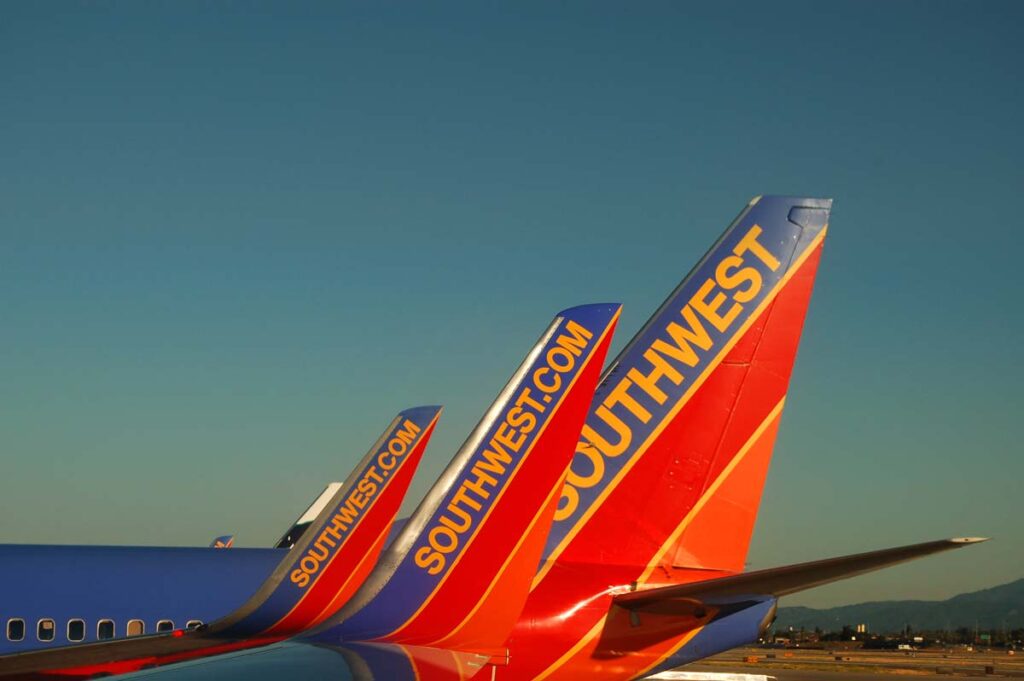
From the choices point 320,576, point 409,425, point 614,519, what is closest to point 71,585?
point 320,576

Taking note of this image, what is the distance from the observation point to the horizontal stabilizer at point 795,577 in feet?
31.2

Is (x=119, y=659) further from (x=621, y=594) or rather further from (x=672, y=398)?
(x=672, y=398)

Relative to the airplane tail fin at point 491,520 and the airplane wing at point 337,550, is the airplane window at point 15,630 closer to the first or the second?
the airplane wing at point 337,550

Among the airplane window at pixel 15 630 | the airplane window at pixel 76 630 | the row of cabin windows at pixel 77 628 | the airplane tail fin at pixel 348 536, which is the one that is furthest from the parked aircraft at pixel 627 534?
the airplane window at pixel 15 630

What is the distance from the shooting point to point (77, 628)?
1734 centimetres

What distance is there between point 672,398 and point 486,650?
4.37 metres

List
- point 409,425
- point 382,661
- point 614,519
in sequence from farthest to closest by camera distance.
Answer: point 409,425 → point 614,519 → point 382,661

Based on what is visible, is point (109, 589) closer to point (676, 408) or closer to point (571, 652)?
point (571, 652)

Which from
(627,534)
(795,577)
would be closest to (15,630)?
(627,534)

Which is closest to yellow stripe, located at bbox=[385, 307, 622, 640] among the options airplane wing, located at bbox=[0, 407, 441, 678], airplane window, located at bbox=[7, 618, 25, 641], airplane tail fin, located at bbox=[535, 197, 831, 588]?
airplane wing, located at bbox=[0, 407, 441, 678]

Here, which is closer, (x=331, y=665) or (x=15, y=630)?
(x=331, y=665)

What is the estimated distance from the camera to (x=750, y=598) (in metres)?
10.6

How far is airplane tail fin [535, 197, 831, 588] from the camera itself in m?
12.9

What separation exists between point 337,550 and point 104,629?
348 centimetres
